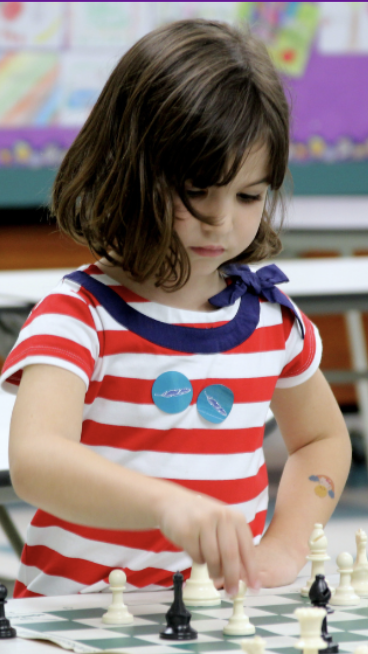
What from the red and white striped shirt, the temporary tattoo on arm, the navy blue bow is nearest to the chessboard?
the red and white striped shirt

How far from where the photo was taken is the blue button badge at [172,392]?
1039 mm

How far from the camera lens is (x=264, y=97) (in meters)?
1.00

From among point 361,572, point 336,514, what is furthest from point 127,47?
point 361,572

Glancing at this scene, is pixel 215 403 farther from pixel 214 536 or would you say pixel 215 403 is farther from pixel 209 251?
pixel 214 536

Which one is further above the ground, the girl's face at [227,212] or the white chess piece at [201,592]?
the girl's face at [227,212]

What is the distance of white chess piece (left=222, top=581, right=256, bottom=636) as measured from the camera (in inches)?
29.1

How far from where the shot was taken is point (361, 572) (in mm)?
942

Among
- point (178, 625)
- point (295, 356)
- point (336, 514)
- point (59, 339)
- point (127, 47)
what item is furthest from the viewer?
point (127, 47)

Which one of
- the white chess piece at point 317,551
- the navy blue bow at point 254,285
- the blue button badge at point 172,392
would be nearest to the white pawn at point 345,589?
the white chess piece at point 317,551

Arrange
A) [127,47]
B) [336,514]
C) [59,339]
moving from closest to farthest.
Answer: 1. [59,339]
2. [336,514]
3. [127,47]

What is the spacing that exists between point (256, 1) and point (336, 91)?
52 centimetres

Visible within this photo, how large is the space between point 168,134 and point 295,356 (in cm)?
34

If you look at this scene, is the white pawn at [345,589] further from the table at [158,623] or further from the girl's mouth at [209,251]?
the girl's mouth at [209,251]

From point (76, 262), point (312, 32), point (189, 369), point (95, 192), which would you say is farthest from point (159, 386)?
point (312, 32)
